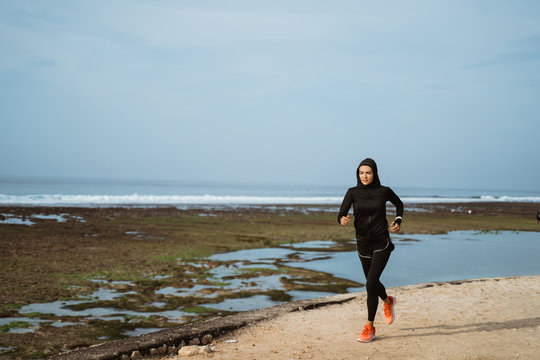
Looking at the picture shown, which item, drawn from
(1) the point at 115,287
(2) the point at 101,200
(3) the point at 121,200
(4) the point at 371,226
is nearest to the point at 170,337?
(4) the point at 371,226

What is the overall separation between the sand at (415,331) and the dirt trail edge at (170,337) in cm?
18

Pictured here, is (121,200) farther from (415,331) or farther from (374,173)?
(374,173)

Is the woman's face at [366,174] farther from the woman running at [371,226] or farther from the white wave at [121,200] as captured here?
the white wave at [121,200]

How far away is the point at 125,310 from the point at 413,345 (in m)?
4.79

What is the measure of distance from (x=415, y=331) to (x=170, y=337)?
303 cm

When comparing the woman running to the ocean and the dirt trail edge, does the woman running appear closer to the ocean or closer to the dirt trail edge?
the dirt trail edge

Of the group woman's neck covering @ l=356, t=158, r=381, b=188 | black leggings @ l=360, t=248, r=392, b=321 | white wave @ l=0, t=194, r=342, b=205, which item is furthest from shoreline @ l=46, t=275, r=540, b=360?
white wave @ l=0, t=194, r=342, b=205

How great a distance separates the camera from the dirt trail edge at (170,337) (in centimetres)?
493

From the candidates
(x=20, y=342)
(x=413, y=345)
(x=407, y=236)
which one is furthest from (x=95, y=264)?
(x=407, y=236)

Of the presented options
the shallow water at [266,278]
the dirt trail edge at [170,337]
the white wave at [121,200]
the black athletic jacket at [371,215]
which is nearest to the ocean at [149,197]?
the white wave at [121,200]

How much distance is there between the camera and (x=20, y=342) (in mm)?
6094

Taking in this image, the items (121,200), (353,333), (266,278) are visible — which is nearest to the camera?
(353,333)

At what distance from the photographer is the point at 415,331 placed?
5824 mm

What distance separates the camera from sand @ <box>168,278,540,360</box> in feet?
16.2
